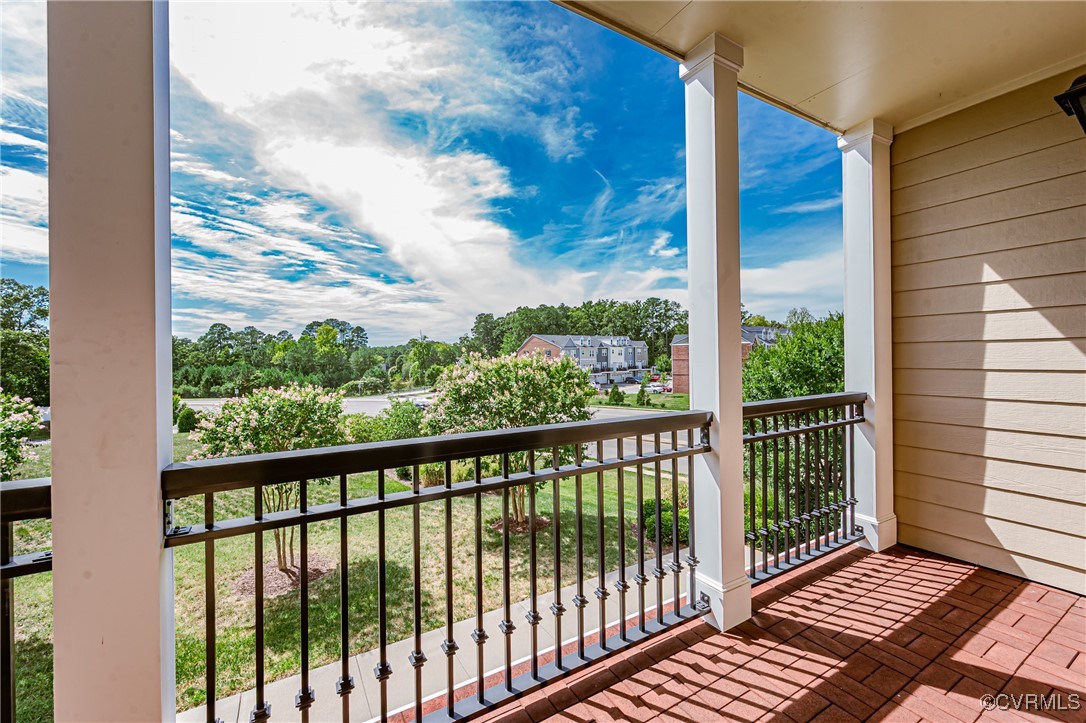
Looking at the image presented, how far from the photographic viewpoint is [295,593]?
10.2 feet

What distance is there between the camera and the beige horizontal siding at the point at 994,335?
219cm

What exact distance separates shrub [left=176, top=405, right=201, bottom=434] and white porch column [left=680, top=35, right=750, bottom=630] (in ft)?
9.44

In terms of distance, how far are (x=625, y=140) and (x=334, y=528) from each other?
5.67 metres

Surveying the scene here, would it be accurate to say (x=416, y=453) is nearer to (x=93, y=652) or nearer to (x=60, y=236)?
(x=93, y=652)

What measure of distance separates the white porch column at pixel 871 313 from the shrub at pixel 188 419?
409 cm

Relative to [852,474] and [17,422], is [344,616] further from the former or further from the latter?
[852,474]

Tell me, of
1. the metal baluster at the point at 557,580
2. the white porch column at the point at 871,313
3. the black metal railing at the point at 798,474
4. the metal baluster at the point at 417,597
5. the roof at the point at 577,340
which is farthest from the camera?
the roof at the point at 577,340

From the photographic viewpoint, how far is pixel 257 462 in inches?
43.3

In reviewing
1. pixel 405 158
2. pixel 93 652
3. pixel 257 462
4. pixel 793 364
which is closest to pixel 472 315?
pixel 405 158

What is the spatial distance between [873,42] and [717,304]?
1.39m

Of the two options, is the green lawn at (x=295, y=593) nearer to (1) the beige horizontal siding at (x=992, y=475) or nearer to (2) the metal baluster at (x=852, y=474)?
(2) the metal baluster at (x=852, y=474)

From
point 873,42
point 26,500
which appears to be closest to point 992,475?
point 873,42

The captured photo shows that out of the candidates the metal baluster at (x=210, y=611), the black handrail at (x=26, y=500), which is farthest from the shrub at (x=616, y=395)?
the black handrail at (x=26, y=500)

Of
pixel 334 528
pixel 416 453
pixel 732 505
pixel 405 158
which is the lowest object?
pixel 334 528
